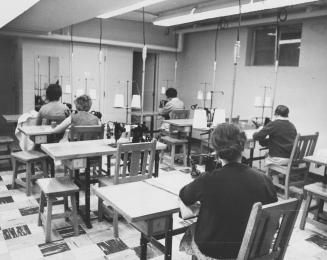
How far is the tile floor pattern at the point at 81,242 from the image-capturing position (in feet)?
9.40

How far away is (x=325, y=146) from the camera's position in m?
5.44

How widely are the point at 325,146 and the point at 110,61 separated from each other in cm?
471

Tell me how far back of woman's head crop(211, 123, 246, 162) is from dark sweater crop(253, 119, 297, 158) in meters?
2.58

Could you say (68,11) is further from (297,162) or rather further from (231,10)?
(297,162)

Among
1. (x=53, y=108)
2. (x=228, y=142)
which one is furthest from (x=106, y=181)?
(x=228, y=142)

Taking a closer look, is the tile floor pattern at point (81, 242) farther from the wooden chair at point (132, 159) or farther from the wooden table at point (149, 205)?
the wooden table at point (149, 205)

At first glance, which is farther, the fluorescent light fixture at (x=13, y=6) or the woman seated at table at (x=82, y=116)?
the woman seated at table at (x=82, y=116)

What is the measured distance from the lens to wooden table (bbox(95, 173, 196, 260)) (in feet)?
6.14

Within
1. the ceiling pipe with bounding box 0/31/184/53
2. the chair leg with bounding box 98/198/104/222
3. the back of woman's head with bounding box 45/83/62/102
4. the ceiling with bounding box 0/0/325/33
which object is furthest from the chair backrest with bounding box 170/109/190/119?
the chair leg with bounding box 98/198/104/222

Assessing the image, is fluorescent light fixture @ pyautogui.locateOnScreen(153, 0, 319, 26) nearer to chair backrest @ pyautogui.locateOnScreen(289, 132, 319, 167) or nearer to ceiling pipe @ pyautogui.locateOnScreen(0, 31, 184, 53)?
ceiling pipe @ pyautogui.locateOnScreen(0, 31, 184, 53)

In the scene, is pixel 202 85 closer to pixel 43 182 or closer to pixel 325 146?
pixel 325 146

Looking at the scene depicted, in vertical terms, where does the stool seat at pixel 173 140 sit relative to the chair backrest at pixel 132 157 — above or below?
below

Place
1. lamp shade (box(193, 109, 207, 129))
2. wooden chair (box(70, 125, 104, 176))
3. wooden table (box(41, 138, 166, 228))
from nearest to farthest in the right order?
lamp shade (box(193, 109, 207, 129)) < wooden table (box(41, 138, 166, 228)) < wooden chair (box(70, 125, 104, 176))

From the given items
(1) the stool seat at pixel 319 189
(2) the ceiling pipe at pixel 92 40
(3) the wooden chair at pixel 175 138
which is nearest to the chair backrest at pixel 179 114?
(3) the wooden chair at pixel 175 138
